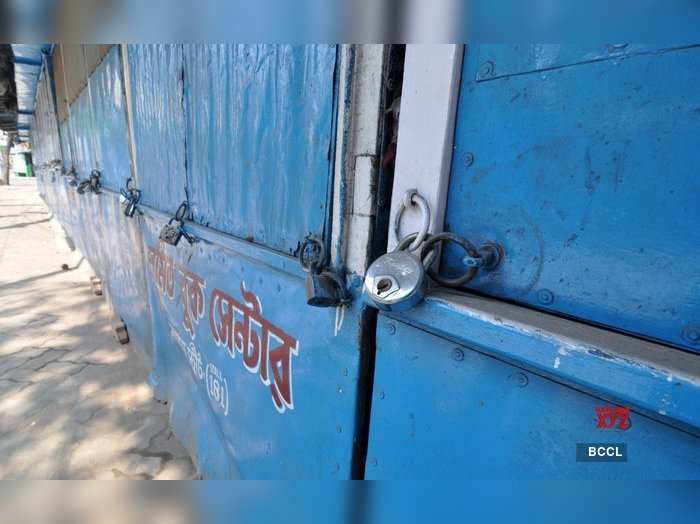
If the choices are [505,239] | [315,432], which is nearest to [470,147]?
[505,239]

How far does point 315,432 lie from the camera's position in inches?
48.6

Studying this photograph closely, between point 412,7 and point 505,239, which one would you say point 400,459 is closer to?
point 505,239

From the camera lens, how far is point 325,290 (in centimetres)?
99

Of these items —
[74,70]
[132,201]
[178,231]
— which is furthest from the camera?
[74,70]

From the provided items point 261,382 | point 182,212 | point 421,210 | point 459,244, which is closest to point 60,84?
point 182,212

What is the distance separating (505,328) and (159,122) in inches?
98.9

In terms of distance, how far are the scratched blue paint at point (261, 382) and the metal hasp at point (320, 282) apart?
67mm

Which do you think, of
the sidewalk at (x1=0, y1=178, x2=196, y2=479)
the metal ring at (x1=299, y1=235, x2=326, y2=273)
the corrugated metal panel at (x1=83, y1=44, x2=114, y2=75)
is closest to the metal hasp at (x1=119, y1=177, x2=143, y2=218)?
the corrugated metal panel at (x1=83, y1=44, x2=114, y2=75)

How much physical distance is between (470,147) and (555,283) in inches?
12.3

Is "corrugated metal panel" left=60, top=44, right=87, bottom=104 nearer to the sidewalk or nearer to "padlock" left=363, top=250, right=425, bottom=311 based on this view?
the sidewalk

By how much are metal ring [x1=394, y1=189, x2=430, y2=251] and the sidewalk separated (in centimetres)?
260

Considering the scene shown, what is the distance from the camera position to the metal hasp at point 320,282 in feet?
3.21

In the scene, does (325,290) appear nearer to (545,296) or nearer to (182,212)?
(545,296)

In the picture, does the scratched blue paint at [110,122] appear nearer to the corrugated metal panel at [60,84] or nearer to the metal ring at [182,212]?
the metal ring at [182,212]
